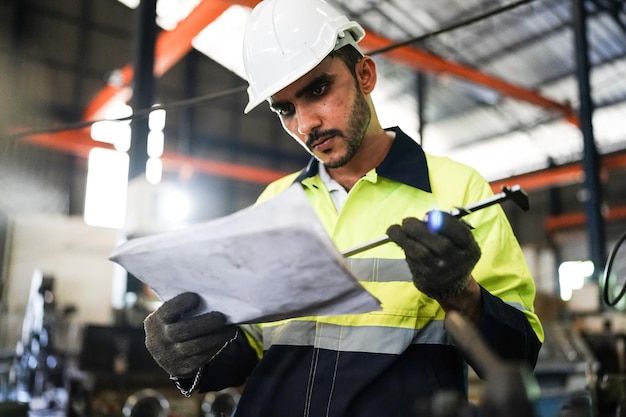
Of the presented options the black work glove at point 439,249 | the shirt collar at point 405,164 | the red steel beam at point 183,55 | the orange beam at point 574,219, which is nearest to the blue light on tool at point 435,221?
the black work glove at point 439,249

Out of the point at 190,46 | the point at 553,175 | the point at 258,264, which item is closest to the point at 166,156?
the point at 190,46

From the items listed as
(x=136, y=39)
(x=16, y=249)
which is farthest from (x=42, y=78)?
(x=136, y=39)

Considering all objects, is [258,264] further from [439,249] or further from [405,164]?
[405,164]

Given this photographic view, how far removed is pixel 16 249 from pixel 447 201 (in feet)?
18.0

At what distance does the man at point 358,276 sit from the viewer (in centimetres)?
102

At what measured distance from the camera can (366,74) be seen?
1.31 metres

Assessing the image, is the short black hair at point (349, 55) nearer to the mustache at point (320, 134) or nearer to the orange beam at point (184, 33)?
the mustache at point (320, 134)

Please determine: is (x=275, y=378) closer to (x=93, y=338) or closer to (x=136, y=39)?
(x=93, y=338)

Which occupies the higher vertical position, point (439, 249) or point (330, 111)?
point (330, 111)

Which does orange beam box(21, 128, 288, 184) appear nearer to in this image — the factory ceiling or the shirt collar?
the factory ceiling

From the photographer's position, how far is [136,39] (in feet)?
14.1

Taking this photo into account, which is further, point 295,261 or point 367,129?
point 367,129

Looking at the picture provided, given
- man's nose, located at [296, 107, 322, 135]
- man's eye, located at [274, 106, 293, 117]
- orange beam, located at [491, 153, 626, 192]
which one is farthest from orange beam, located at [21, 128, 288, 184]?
man's nose, located at [296, 107, 322, 135]

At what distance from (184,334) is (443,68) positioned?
5.56m
